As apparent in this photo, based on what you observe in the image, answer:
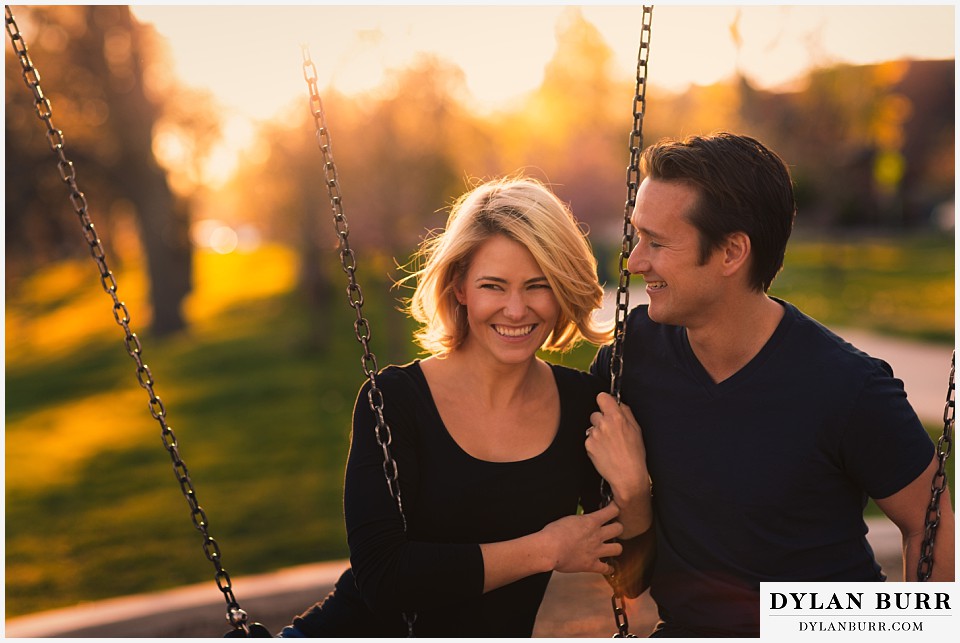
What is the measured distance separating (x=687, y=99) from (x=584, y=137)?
458 cm

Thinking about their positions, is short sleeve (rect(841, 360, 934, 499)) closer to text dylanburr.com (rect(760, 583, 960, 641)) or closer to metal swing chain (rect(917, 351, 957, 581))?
metal swing chain (rect(917, 351, 957, 581))

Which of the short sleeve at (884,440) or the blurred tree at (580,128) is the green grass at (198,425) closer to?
the short sleeve at (884,440)

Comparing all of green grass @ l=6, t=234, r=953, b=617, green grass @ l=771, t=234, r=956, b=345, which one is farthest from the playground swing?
green grass @ l=771, t=234, r=956, b=345

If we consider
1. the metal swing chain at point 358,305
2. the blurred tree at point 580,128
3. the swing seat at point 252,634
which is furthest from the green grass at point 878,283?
the swing seat at point 252,634

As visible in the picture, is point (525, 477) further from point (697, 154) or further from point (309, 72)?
point (309, 72)

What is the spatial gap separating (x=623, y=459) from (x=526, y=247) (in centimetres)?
63

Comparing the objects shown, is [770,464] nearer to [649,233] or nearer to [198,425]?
[649,233]

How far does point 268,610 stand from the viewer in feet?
14.0

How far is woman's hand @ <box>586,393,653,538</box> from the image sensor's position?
8.33ft

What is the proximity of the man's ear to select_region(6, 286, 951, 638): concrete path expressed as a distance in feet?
6.68

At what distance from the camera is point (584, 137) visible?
85.5ft

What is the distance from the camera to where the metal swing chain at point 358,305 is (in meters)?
2.38

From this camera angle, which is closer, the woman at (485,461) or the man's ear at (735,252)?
the woman at (485,461)

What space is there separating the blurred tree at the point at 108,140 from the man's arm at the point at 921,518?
46.1 ft
